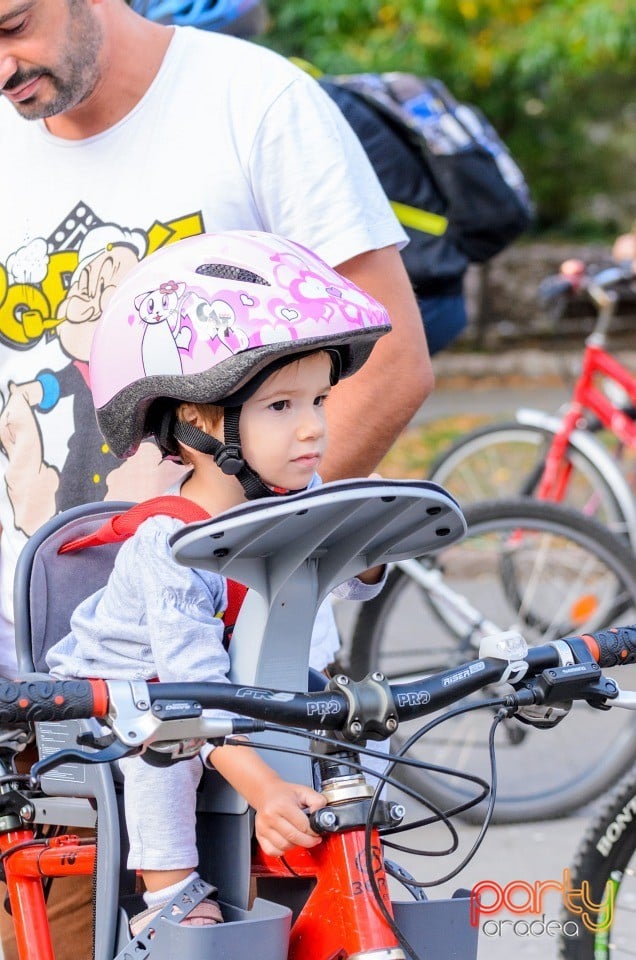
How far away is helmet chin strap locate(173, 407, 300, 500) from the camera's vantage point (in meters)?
2.27

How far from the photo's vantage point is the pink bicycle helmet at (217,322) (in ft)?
7.19

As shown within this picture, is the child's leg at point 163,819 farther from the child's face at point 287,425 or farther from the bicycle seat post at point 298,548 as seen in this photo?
the child's face at point 287,425

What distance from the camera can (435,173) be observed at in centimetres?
521

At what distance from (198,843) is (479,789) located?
2.57m

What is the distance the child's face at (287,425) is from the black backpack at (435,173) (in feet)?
9.24

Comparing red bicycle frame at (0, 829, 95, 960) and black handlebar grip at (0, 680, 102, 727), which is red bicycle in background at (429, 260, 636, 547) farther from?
black handlebar grip at (0, 680, 102, 727)

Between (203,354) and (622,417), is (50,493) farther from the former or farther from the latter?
(622,417)

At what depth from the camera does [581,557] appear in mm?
5102

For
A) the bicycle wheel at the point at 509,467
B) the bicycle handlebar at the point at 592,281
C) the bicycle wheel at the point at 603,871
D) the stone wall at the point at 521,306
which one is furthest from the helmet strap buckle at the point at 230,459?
the stone wall at the point at 521,306

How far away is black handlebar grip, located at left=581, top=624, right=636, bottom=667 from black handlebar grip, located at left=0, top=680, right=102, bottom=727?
684mm

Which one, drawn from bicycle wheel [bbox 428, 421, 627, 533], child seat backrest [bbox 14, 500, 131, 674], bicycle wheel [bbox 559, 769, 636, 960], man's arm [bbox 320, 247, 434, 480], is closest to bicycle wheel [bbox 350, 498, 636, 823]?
bicycle wheel [bbox 428, 421, 627, 533]

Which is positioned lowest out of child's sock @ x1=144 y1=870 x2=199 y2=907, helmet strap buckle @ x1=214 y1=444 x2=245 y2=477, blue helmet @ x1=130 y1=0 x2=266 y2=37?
child's sock @ x1=144 y1=870 x2=199 y2=907

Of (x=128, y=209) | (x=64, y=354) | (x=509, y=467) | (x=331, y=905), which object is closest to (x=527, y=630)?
(x=509, y=467)

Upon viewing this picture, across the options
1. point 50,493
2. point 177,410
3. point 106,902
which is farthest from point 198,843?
point 50,493
